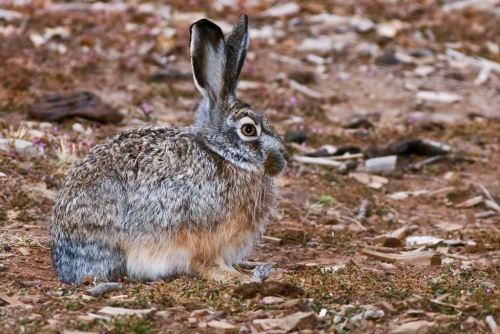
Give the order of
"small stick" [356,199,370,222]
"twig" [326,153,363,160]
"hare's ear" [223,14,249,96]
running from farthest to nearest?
"twig" [326,153,363,160] → "small stick" [356,199,370,222] → "hare's ear" [223,14,249,96]

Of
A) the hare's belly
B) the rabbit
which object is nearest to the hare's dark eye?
the rabbit

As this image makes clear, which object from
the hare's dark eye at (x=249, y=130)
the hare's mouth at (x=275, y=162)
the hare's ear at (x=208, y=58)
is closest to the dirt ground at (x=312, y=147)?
the hare's mouth at (x=275, y=162)

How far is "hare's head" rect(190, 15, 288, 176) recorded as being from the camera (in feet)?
25.8

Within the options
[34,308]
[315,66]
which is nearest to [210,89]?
[34,308]

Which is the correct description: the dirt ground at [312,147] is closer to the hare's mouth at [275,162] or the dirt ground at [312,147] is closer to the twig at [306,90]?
the twig at [306,90]

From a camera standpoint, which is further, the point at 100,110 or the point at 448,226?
the point at 100,110

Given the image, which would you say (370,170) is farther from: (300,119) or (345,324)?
(345,324)

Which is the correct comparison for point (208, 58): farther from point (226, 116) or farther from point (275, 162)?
point (275, 162)

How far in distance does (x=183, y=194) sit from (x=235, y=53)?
1.51 m

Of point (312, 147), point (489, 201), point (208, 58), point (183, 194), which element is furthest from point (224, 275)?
point (312, 147)

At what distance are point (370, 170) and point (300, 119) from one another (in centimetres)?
220

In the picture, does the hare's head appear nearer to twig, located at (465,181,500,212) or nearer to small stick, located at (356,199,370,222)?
small stick, located at (356,199,370,222)

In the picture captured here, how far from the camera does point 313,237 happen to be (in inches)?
376

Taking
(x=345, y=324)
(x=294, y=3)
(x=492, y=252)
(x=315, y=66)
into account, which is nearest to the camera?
(x=345, y=324)
